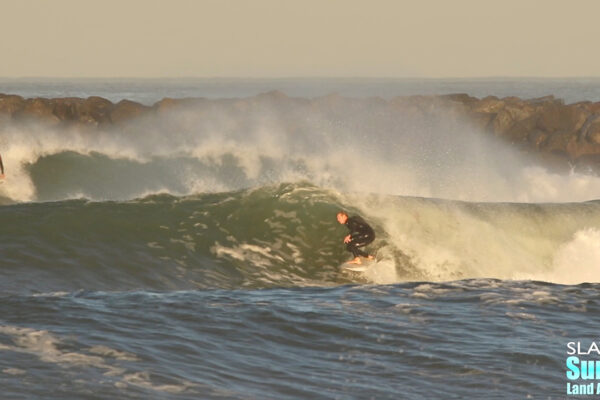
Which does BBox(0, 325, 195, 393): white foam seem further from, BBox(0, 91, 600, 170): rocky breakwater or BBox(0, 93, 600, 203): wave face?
BBox(0, 91, 600, 170): rocky breakwater

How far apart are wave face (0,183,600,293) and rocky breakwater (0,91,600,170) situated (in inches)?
850

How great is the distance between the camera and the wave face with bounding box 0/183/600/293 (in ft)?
54.7

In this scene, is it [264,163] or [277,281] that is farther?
[264,163]

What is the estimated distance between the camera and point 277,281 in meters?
17.7

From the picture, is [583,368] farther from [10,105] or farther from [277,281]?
[10,105]

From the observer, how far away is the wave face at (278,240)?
16.7 m

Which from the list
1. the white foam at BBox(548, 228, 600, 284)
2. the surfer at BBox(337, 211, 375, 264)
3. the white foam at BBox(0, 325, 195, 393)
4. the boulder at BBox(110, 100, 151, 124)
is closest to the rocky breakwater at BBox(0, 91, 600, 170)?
the boulder at BBox(110, 100, 151, 124)

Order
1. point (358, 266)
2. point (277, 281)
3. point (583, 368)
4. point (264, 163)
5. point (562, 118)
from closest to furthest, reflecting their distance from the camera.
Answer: point (583, 368)
point (277, 281)
point (358, 266)
point (264, 163)
point (562, 118)

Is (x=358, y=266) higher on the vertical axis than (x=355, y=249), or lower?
lower

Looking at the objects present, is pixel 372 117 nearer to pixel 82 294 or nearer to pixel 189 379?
pixel 82 294

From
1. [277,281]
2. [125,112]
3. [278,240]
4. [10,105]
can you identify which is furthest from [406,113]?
[277,281]

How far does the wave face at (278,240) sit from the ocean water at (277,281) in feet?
0.16

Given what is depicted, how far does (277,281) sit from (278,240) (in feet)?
8.05

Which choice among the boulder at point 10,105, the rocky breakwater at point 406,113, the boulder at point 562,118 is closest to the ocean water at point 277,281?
the rocky breakwater at point 406,113
